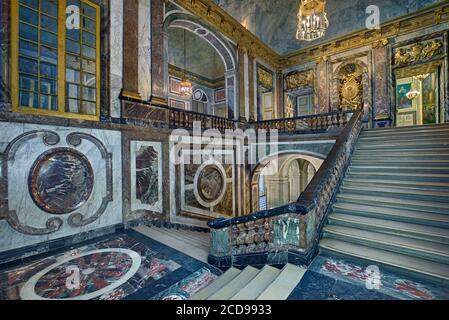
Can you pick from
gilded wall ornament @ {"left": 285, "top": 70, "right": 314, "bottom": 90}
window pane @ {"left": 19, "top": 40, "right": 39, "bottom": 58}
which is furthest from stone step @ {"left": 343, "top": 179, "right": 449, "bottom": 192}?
gilded wall ornament @ {"left": 285, "top": 70, "right": 314, "bottom": 90}

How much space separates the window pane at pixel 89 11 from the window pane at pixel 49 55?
118cm

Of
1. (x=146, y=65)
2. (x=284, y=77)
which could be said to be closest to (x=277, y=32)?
(x=284, y=77)

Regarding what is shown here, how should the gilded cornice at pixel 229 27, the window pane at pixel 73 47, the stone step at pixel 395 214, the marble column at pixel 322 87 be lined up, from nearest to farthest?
the stone step at pixel 395 214, the window pane at pixel 73 47, the gilded cornice at pixel 229 27, the marble column at pixel 322 87

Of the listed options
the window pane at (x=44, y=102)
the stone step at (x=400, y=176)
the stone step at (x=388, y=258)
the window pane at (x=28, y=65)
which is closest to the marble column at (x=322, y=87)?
the stone step at (x=400, y=176)

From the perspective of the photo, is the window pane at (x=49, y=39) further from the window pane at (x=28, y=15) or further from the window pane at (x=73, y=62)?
the window pane at (x=73, y=62)

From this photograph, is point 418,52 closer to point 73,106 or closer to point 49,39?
point 73,106

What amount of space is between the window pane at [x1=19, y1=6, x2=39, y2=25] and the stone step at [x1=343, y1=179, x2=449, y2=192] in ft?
23.1

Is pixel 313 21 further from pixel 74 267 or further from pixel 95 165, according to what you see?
pixel 74 267

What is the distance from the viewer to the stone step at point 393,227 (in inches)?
110

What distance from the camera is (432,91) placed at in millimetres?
10242

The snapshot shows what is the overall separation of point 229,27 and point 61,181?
8.43 metres

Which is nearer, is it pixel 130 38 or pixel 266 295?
pixel 266 295

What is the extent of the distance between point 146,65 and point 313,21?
16.2 feet

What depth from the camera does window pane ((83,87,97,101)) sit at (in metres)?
4.73
